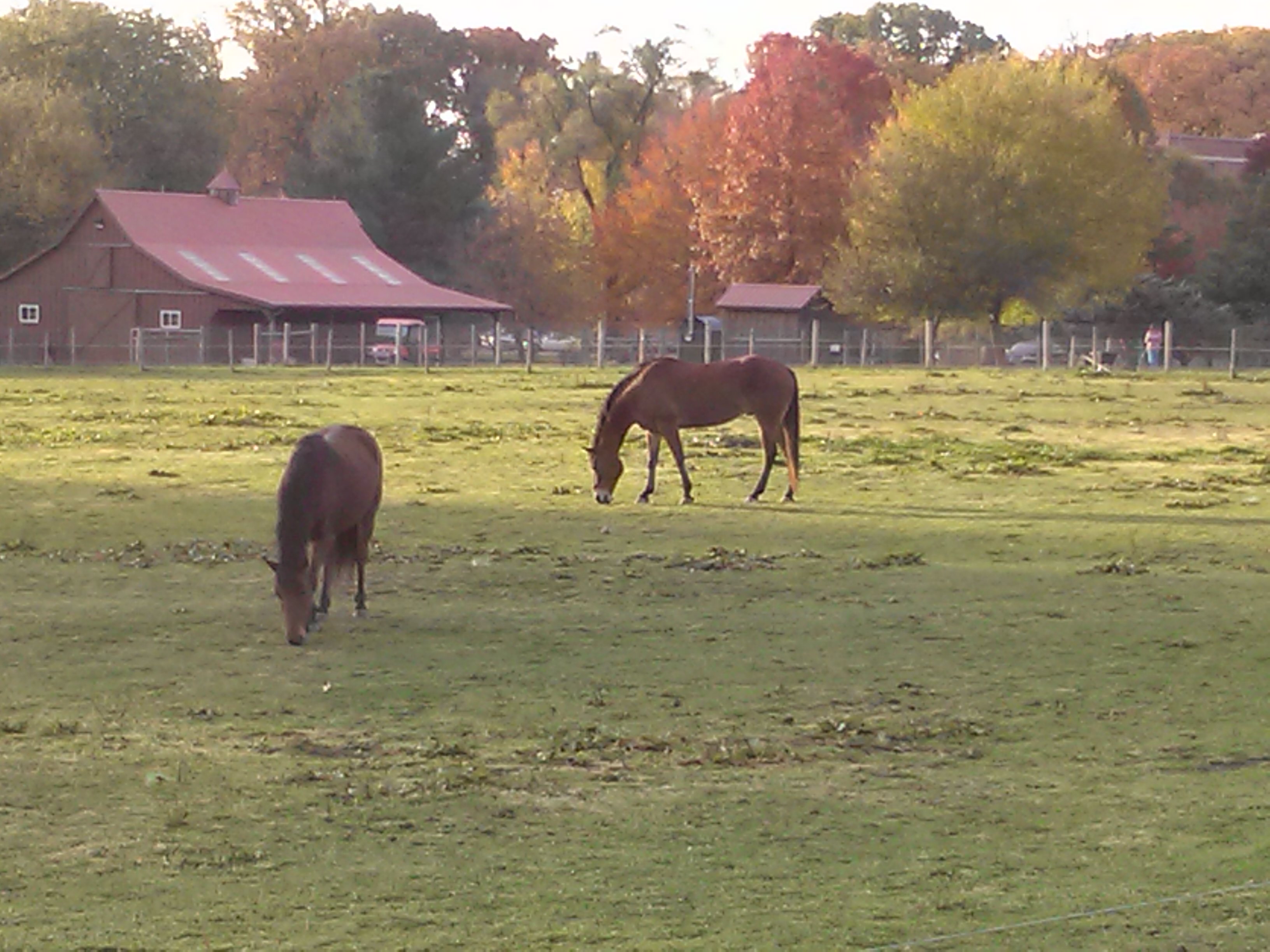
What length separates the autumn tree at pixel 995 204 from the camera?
6047cm

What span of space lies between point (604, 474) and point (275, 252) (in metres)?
48.0

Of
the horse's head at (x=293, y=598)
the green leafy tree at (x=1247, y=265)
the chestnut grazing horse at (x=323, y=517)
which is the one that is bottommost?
the horse's head at (x=293, y=598)

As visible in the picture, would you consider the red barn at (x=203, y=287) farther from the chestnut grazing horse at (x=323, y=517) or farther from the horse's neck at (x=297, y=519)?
the horse's neck at (x=297, y=519)

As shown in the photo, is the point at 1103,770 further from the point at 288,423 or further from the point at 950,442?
the point at 288,423

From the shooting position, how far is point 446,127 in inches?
2975

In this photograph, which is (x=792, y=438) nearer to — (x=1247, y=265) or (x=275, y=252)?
(x=1247, y=265)

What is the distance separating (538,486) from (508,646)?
28.3 feet

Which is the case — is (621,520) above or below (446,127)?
below

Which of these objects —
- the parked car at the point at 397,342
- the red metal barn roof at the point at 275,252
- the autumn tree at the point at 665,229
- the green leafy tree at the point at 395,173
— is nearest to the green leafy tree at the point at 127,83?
the green leafy tree at the point at 395,173

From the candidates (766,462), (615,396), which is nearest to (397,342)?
(766,462)

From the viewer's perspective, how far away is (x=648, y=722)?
372 inches

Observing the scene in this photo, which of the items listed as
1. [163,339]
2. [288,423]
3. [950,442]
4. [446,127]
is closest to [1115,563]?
[950,442]

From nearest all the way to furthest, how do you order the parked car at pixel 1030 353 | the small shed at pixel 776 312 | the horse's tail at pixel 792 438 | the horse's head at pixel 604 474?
the horse's head at pixel 604 474 < the horse's tail at pixel 792 438 < the parked car at pixel 1030 353 < the small shed at pixel 776 312

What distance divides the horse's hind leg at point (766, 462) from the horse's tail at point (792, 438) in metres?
0.17
